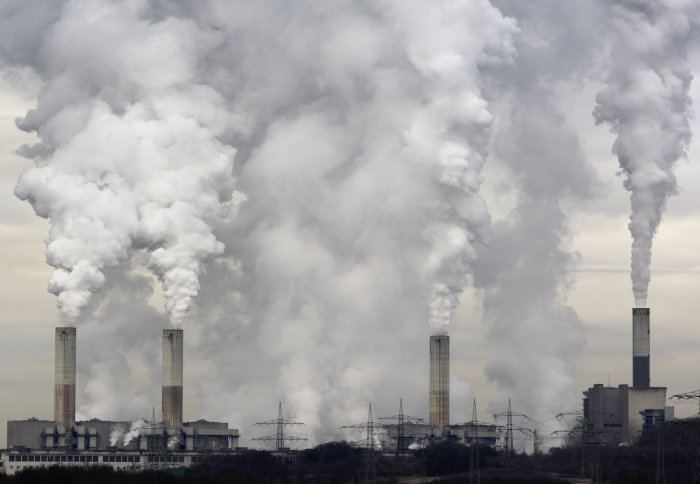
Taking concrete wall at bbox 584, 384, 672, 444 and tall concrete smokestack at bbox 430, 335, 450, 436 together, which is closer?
tall concrete smokestack at bbox 430, 335, 450, 436

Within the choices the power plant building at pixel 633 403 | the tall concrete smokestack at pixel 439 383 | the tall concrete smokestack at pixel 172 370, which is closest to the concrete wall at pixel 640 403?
the power plant building at pixel 633 403

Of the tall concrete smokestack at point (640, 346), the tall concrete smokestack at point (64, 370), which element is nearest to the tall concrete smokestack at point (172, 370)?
the tall concrete smokestack at point (64, 370)

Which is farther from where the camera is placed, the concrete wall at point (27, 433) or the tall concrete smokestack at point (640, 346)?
the concrete wall at point (27, 433)

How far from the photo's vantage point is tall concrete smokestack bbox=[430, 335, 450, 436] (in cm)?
13950

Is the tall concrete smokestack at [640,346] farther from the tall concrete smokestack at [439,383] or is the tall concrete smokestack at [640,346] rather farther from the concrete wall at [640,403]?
the tall concrete smokestack at [439,383]

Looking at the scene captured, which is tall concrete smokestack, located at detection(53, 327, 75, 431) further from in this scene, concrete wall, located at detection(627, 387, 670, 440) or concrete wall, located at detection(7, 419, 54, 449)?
concrete wall, located at detection(627, 387, 670, 440)

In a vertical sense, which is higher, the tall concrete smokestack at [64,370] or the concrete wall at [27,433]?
the tall concrete smokestack at [64,370]

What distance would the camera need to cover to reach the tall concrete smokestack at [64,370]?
138375 millimetres

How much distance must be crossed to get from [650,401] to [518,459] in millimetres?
14720

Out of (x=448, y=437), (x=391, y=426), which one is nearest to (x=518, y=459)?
(x=448, y=437)

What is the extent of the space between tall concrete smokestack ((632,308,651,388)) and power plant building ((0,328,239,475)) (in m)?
38.0

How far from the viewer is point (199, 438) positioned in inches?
6038

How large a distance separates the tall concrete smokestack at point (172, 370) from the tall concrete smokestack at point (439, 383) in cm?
Result: 2167

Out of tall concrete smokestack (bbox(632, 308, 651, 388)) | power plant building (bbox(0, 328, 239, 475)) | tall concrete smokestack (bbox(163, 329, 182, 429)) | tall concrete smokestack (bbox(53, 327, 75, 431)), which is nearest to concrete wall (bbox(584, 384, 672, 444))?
tall concrete smokestack (bbox(632, 308, 651, 388))
